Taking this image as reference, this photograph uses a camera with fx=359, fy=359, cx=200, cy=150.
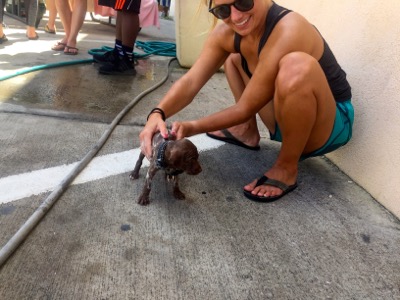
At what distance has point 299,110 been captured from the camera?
1.86m

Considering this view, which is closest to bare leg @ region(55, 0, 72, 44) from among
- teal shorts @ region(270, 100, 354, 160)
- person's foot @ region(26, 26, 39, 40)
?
person's foot @ region(26, 26, 39, 40)

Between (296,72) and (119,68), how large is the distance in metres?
2.79

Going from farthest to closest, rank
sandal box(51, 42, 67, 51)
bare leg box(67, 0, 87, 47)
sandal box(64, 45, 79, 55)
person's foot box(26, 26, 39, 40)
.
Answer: person's foot box(26, 26, 39, 40), sandal box(51, 42, 67, 51), sandal box(64, 45, 79, 55), bare leg box(67, 0, 87, 47)

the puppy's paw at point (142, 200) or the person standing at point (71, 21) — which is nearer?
the puppy's paw at point (142, 200)

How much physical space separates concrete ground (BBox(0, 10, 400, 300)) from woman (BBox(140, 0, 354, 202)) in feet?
0.84

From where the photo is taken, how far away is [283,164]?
84.0 inches

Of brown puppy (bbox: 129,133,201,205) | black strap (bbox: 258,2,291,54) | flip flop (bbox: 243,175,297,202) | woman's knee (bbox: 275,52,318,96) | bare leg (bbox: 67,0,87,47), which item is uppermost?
black strap (bbox: 258,2,291,54)

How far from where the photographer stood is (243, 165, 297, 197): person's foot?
2.04 meters

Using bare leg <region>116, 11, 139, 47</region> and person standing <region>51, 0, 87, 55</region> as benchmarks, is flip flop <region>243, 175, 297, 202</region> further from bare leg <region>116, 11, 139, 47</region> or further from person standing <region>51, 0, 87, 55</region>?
person standing <region>51, 0, 87, 55</region>

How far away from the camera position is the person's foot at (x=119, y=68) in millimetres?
4047

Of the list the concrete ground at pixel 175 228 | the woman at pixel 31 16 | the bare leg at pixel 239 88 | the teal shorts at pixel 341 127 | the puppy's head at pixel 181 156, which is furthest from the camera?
the woman at pixel 31 16

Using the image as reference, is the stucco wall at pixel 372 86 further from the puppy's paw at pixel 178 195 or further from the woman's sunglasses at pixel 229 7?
the puppy's paw at pixel 178 195

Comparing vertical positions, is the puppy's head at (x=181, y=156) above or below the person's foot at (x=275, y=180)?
above

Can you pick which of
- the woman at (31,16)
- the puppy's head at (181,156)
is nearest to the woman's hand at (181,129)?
the puppy's head at (181,156)
